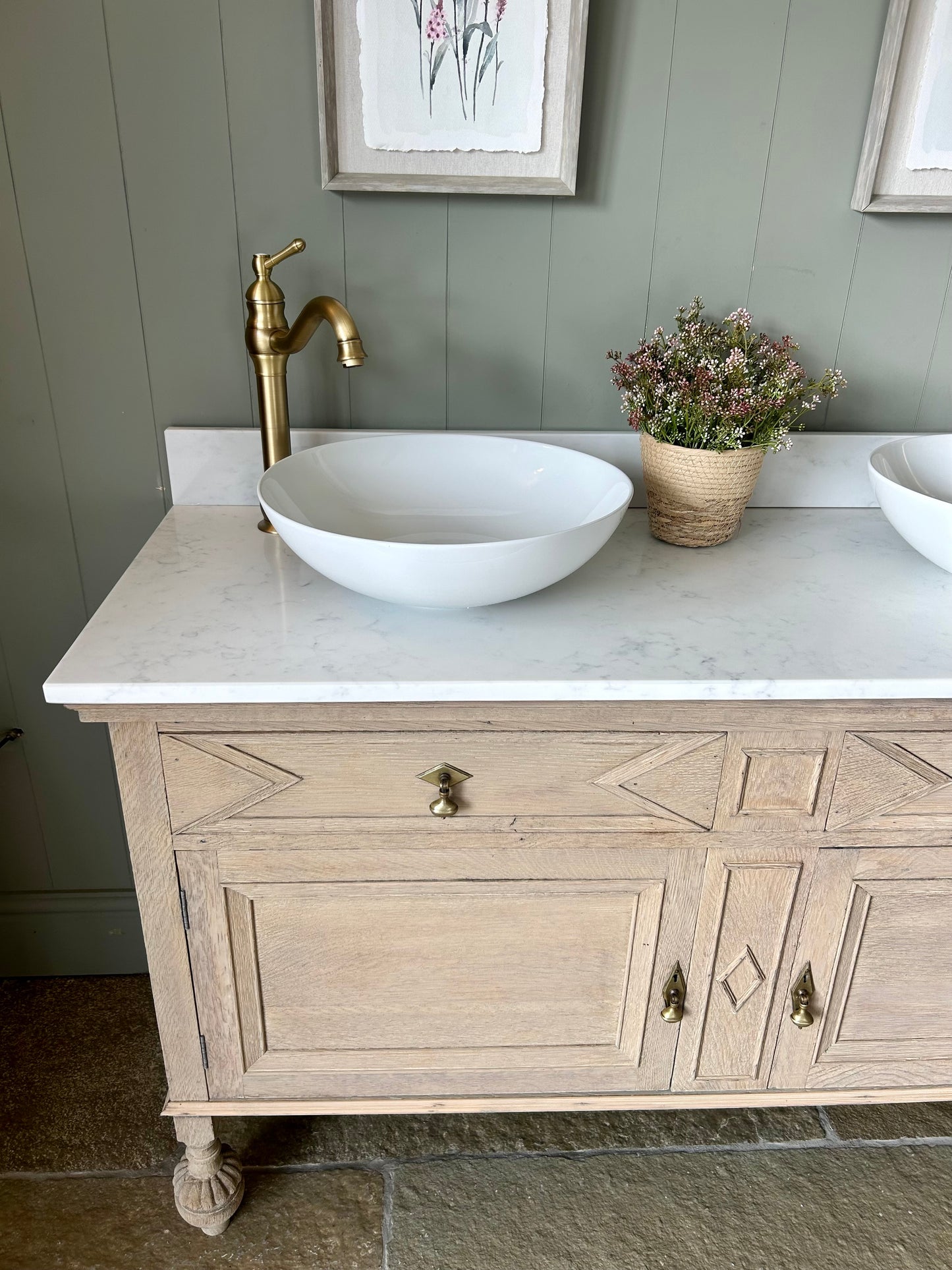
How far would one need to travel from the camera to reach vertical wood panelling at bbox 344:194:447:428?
1.20 m

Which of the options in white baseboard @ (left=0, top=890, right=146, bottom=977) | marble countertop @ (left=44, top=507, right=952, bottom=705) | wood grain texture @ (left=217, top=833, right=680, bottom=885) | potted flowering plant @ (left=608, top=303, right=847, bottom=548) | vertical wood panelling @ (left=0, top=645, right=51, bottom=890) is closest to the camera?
marble countertop @ (left=44, top=507, right=952, bottom=705)

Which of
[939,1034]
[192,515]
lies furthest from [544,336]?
[939,1034]

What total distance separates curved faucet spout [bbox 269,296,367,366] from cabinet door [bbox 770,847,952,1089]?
78 centimetres

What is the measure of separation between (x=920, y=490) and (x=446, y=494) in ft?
2.11

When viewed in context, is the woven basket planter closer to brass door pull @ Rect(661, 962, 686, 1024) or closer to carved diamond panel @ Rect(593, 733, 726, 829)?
carved diamond panel @ Rect(593, 733, 726, 829)

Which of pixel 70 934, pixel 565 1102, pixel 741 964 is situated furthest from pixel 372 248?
pixel 70 934

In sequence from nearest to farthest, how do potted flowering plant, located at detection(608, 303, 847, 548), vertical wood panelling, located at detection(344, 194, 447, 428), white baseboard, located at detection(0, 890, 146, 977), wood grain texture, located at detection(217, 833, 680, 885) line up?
wood grain texture, located at detection(217, 833, 680, 885)
potted flowering plant, located at detection(608, 303, 847, 548)
vertical wood panelling, located at detection(344, 194, 447, 428)
white baseboard, located at detection(0, 890, 146, 977)

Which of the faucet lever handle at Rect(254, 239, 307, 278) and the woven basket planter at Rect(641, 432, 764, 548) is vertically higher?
the faucet lever handle at Rect(254, 239, 307, 278)

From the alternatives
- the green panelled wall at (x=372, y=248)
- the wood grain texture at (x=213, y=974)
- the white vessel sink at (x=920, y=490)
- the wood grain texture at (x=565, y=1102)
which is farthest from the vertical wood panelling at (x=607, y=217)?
the wood grain texture at (x=565, y=1102)

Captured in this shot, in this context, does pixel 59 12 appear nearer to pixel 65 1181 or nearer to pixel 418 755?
pixel 418 755

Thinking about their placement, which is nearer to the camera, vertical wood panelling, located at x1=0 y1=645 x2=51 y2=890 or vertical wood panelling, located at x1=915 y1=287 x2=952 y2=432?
vertical wood panelling, located at x1=915 y1=287 x2=952 y2=432

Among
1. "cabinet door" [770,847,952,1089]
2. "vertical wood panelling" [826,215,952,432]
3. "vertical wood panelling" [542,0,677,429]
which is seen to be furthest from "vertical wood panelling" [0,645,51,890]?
"vertical wood panelling" [826,215,952,432]

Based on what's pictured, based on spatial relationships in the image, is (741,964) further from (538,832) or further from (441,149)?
(441,149)

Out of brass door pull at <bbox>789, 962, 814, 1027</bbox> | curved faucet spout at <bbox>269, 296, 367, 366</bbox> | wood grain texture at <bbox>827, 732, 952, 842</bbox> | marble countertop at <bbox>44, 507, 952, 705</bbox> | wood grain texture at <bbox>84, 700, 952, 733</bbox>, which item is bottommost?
brass door pull at <bbox>789, 962, 814, 1027</bbox>
